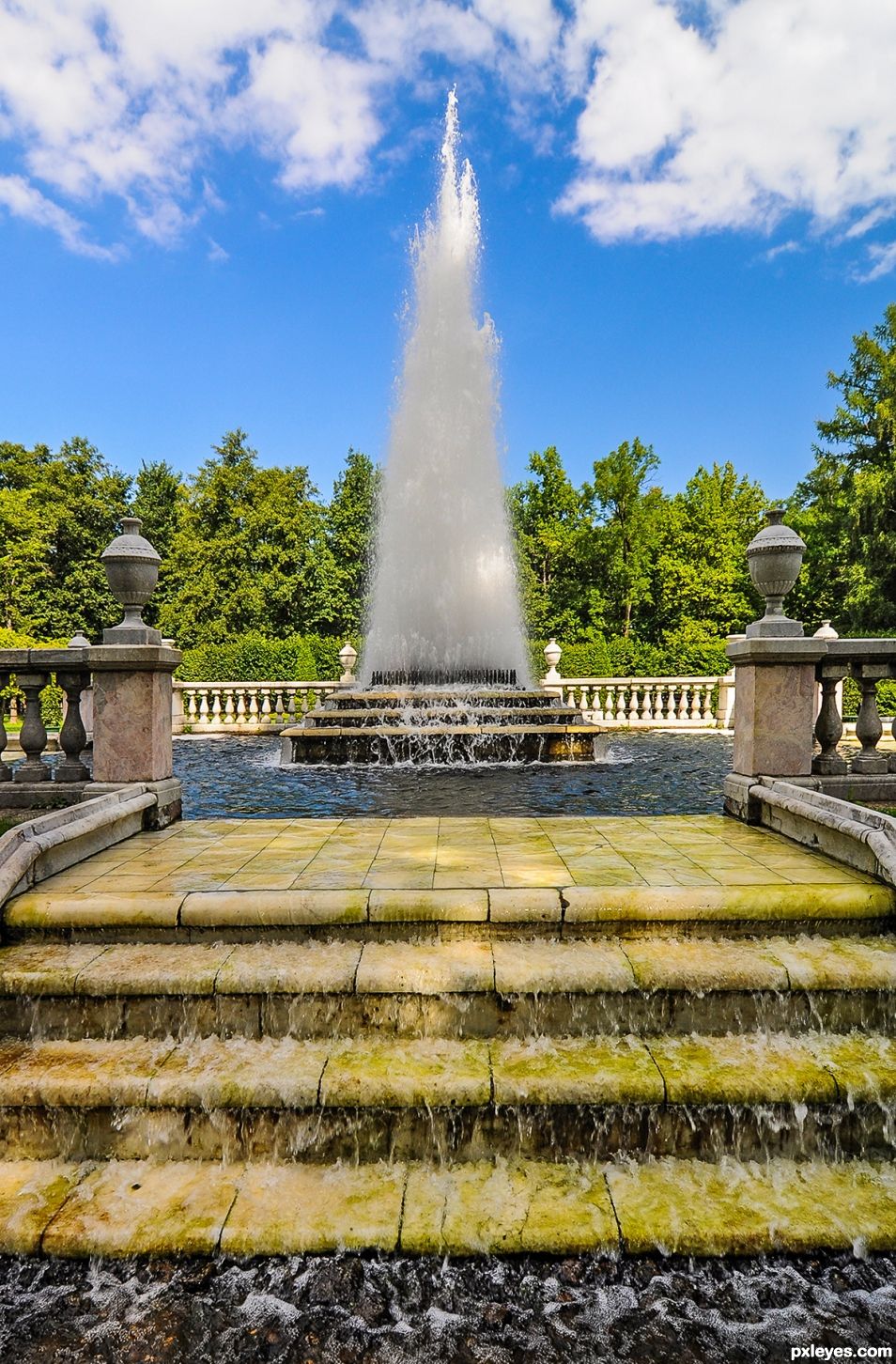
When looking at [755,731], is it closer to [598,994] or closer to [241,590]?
[598,994]

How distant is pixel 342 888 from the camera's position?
375 cm

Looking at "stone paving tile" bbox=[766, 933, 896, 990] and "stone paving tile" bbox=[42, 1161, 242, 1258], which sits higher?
"stone paving tile" bbox=[766, 933, 896, 990]

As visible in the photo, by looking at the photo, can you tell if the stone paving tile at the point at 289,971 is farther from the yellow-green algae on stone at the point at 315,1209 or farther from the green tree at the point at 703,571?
the green tree at the point at 703,571

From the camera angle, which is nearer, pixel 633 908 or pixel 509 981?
pixel 509 981

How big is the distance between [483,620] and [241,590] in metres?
21.1

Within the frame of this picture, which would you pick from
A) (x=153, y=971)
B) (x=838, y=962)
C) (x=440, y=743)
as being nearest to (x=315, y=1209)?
(x=153, y=971)

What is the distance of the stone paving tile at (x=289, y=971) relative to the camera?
3.17 meters

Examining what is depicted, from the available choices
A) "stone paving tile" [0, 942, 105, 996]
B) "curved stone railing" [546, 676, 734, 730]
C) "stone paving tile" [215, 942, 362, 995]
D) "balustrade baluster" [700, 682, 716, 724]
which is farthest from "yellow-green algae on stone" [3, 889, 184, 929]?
"balustrade baluster" [700, 682, 716, 724]

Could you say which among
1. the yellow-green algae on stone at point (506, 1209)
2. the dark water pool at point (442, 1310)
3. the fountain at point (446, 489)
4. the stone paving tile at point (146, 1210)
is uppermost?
the fountain at point (446, 489)

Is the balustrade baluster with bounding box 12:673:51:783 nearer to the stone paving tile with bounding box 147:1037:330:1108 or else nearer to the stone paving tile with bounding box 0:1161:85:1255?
the stone paving tile with bounding box 147:1037:330:1108

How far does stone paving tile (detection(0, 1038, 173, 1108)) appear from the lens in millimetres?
2826

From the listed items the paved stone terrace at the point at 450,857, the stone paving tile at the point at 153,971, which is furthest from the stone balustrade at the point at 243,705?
the stone paving tile at the point at 153,971

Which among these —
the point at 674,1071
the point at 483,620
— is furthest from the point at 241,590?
the point at 674,1071

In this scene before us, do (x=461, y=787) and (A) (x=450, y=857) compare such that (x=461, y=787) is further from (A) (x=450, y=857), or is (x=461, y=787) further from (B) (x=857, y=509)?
(B) (x=857, y=509)
